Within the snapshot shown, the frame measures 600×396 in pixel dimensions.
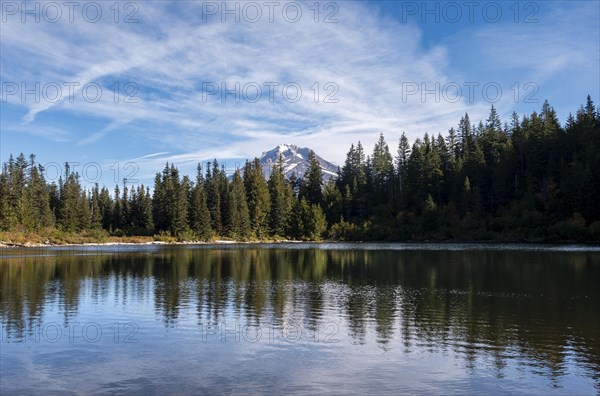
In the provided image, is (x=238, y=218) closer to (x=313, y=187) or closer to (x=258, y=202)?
(x=258, y=202)

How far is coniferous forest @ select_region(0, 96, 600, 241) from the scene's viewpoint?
12200 cm

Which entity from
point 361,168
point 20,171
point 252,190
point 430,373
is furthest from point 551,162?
point 20,171

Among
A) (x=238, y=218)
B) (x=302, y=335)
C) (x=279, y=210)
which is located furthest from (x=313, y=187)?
(x=302, y=335)

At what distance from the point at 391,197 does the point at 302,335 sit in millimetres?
141612

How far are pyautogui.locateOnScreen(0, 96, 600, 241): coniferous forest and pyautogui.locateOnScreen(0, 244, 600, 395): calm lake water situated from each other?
83.5 meters

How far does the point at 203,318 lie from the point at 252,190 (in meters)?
139

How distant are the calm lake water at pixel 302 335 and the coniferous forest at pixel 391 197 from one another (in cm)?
8348

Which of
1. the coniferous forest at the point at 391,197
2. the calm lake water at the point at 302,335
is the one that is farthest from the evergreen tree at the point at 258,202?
the calm lake water at the point at 302,335

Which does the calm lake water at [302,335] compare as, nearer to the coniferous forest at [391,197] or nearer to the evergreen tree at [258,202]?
the coniferous forest at [391,197]

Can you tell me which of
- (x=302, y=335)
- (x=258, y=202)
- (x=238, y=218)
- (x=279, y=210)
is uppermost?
(x=258, y=202)

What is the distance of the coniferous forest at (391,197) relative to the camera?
400ft

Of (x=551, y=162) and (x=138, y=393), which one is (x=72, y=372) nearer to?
(x=138, y=393)

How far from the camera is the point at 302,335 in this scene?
24141 mm

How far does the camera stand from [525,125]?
150500 millimetres
